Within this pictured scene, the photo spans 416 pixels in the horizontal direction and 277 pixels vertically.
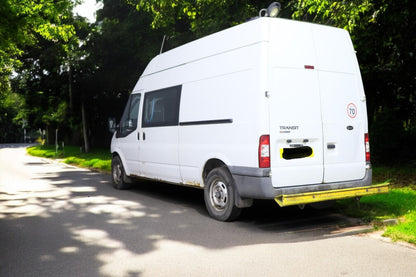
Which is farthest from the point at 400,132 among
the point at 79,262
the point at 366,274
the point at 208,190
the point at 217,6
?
the point at 79,262

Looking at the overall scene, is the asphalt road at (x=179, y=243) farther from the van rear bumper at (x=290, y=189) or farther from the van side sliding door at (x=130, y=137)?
the van side sliding door at (x=130, y=137)

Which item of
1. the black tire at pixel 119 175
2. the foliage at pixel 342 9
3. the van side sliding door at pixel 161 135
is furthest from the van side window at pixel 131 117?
the foliage at pixel 342 9

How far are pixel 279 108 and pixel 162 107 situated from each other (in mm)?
2908

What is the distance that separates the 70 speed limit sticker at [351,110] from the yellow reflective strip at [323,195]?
1068 mm

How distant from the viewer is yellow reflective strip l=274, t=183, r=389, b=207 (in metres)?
5.55

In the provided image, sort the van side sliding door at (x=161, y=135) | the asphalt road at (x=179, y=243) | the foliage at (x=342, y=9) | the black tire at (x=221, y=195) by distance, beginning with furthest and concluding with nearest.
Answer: the foliage at (x=342, y=9)
the van side sliding door at (x=161, y=135)
the black tire at (x=221, y=195)
the asphalt road at (x=179, y=243)

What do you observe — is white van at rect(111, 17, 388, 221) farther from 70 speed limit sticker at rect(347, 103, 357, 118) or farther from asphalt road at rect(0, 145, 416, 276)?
asphalt road at rect(0, 145, 416, 276)

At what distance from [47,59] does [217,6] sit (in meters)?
13.4

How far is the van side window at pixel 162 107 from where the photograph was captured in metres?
7.64

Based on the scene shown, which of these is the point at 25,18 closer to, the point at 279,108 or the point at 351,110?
the point at 279,108

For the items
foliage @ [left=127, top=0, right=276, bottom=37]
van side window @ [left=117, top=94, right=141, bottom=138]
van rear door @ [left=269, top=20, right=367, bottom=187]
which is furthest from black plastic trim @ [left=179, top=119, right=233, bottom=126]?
foliage @ [left=127, top=0, right=276, bottom=37]

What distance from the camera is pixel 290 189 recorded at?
577 centimetres

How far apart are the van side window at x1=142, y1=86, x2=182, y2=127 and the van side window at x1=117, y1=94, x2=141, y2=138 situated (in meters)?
0.39

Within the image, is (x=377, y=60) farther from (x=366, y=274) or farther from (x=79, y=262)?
(x=79, y=262)
